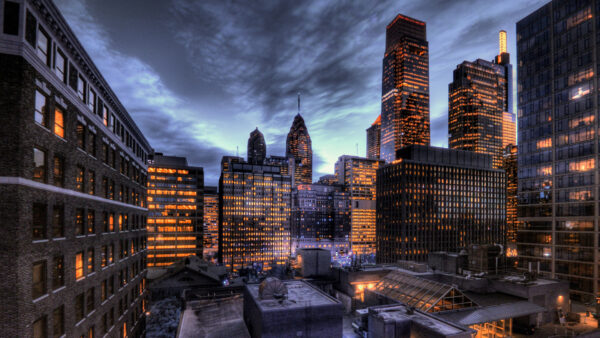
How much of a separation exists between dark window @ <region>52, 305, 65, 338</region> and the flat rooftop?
624 inches

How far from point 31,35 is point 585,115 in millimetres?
104436

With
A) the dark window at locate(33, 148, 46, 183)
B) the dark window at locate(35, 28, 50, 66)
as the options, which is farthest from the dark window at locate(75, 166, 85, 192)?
the dark window at locate(35, 28, 50, 66)

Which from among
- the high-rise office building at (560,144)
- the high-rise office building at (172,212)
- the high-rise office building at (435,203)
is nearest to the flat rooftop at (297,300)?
the high-rise office building at (560,144)

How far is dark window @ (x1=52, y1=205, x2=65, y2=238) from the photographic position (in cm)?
2300

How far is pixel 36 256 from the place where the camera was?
20219 millimetres

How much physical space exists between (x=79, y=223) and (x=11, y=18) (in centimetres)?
1664

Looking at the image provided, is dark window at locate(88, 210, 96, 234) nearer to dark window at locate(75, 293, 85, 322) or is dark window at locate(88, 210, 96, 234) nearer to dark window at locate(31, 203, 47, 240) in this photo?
dark window at locate(75, 293, 85, 322)

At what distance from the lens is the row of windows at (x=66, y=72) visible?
20.3 meters

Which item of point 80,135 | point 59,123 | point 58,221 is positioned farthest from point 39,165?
point 80,135

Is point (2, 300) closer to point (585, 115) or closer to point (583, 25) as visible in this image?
point (585, 115)

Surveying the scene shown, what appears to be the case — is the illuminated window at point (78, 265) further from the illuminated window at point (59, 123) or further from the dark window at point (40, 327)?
the illuminated window at point (59, 123)

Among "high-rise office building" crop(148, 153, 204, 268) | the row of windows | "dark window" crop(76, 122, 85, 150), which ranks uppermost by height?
the row of windows

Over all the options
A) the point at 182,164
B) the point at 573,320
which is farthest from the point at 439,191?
the point at 182,164

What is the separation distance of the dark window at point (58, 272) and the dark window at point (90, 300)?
576 centimetres
